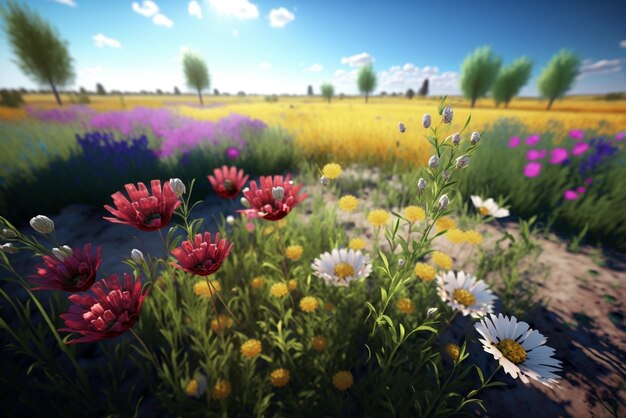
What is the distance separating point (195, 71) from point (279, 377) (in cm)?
3586

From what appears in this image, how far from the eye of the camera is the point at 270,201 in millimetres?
1140

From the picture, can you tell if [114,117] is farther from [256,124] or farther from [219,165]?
[219,165]

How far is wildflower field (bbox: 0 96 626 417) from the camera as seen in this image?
0.84 m

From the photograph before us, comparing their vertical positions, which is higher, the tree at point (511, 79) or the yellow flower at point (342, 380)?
the tree at point (511, 79)

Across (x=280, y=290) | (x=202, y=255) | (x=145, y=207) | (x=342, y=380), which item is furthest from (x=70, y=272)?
(x=342, y=380)

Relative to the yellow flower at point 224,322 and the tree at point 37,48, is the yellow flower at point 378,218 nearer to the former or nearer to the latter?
the yellow flower at point 224,322

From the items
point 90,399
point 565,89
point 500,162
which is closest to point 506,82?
point 565,89

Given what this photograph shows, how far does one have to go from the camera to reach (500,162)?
10.2ft

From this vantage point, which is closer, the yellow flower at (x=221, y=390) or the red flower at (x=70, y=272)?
the red flower at (x=70, y=272)

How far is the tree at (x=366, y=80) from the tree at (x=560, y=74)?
74.5ft

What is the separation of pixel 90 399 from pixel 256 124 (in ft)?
16.7

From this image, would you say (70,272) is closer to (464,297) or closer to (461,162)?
(461,162)

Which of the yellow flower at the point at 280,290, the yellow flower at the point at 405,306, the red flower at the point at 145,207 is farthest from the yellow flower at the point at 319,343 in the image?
the red flower at the point at 145,207

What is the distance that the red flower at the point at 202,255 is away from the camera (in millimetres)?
853
